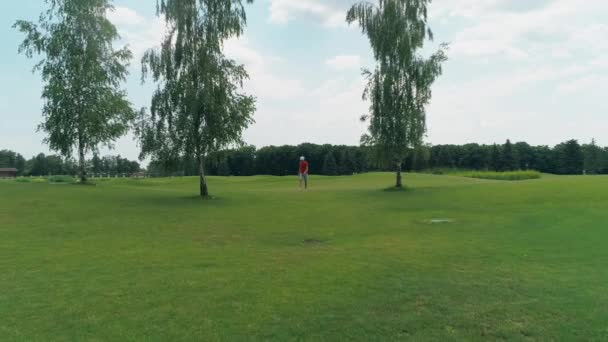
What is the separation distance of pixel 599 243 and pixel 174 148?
2050cm

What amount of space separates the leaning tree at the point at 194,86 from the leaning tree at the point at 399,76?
35.1ft

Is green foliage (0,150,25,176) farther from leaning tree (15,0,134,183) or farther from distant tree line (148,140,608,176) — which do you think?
leaning tree (15,0,134,183)

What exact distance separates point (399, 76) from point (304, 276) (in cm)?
2545

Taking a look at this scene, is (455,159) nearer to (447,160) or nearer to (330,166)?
(447,160)

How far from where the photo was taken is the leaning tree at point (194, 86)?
78.0ft

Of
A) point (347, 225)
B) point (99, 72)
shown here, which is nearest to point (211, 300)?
point (347, 225)

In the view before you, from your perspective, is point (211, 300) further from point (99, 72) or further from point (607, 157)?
point (607, 157)

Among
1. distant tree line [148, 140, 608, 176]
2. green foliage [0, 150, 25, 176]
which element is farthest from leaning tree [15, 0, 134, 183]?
green foliage [0, 150, 25, 176]

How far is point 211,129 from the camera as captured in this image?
23.7 m

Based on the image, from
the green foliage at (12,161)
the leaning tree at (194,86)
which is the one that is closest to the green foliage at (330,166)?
the leaning tree at (194,86)

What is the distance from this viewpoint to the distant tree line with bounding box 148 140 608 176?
8638 cm

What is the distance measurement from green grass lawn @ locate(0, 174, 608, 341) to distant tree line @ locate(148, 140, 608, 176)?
57760 millimetres

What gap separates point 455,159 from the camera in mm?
97000

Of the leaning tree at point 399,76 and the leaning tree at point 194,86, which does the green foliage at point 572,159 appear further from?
the leaning tree at point 194,86
